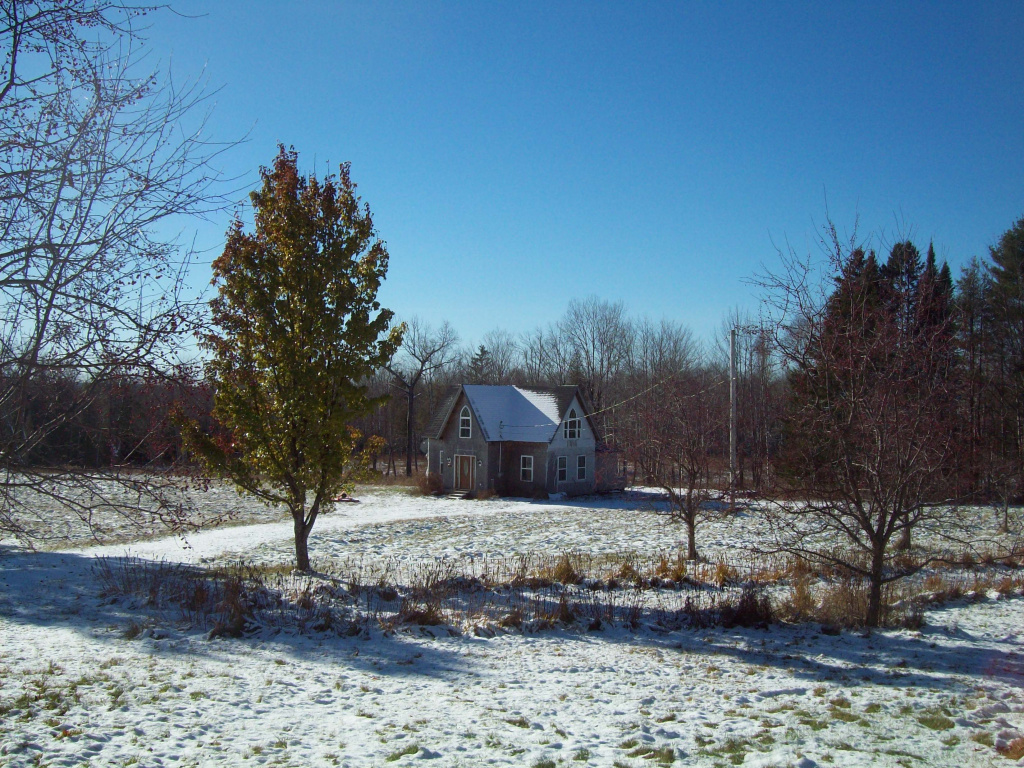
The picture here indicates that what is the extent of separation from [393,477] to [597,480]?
53.9 ft

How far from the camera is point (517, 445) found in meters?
37.0

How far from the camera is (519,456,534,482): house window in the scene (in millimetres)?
36562

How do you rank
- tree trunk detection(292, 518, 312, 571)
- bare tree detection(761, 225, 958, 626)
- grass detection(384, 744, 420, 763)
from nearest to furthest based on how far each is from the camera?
grass detection(384, 744, 420, 763) → bare tree detection(761, 225, 958, 626) → tree trunk detection(292, 518, 312, 571)

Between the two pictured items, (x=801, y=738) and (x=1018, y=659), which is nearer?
(x=801, y=738)

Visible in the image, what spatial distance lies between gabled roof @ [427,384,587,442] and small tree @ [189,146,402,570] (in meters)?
23.1

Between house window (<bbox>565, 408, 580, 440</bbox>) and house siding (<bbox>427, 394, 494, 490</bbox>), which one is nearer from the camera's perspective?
house siding (<bbox>427, 394, 494, 490</bbox>)

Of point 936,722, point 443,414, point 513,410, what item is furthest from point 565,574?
point 443,414

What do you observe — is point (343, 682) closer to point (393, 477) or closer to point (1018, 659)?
point (1018, 659)

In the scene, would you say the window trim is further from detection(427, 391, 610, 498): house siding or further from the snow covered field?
the snow covered field

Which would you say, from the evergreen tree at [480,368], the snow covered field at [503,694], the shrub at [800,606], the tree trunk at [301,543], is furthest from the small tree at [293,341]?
the evergreen tree at [480,368]

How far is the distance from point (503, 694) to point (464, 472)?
3038cm

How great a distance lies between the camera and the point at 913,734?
5.68 meters

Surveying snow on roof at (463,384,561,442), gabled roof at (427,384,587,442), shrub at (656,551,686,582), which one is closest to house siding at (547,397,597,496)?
gabled roof at (427,384,587,442)

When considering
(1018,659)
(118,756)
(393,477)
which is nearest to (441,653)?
(118,756)
